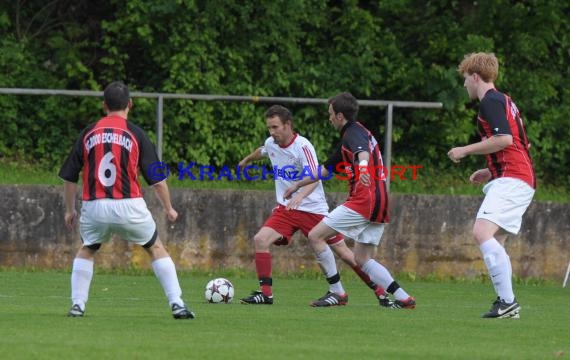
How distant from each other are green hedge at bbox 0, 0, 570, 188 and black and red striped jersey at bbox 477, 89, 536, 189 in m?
8.62

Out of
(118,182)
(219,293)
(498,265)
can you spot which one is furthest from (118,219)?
(498,265)

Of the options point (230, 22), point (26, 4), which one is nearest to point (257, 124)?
point (230, 22)

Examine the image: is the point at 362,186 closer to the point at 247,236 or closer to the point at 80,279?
the point at 80,279

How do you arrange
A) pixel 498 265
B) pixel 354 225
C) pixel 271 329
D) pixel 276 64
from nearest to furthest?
pixel 271 329 → pixel 498 265 → pixel 354 225 → pixel 276 64

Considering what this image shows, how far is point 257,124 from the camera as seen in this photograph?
1845 centimetres

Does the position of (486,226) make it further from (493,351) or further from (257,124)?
(257,124)

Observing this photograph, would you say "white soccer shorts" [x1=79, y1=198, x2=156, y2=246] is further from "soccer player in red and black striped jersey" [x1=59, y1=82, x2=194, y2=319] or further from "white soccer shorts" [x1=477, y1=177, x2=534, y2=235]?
"white soccer shorts" [x1=477, y1=177, x2=534, y2=235]

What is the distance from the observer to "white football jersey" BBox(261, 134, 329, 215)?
1245 cm

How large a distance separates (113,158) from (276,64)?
1062 cm

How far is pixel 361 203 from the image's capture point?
449 inches

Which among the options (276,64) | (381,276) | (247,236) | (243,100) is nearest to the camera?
(381,276)

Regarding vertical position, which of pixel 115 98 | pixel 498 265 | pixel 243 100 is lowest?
pixel 498 265

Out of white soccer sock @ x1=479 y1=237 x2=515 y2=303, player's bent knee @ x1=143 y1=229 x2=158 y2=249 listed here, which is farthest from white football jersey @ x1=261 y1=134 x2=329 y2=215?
player's bent knee @ x1=143 y1=229 x2=158 y2=249

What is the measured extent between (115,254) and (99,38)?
5099 millimetres
